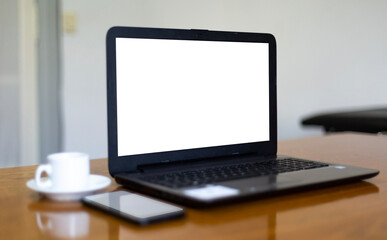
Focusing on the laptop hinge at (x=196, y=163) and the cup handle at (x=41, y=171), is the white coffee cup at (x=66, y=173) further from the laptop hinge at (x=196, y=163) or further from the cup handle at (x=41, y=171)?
the laptop hinge at (x=196, y=163)

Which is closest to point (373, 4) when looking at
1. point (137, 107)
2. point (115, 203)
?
point (137, 107)

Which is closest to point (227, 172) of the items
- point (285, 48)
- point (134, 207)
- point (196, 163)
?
point (196, 163)

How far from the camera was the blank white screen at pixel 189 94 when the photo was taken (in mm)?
817

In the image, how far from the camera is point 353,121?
8.06 ft

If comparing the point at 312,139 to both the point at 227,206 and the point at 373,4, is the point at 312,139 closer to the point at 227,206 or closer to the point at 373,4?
the point at 227,206

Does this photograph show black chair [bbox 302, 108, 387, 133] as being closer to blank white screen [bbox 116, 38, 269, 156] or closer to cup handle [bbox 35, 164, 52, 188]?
blank white screen [bbox 116, 38, 269, 156]

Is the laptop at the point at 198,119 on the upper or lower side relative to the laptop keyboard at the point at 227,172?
upper

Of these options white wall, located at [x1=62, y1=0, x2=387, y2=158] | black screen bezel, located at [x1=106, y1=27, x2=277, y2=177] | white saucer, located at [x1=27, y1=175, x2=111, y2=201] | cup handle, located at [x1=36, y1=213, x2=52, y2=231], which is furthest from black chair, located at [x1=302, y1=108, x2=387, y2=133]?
cup handle, located at [x1=36, y1=213, x2=52, y2=231]

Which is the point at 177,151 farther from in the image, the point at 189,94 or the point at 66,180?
the point at 66,180

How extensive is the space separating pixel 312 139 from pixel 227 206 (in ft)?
2.83

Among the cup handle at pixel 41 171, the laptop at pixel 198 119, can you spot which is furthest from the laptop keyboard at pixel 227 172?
the cup handle at pixel 41 171

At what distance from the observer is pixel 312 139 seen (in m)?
1.47

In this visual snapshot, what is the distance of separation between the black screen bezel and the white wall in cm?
203

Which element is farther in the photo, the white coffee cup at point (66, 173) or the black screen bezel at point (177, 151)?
the black screen bezel at point (177, 151)
